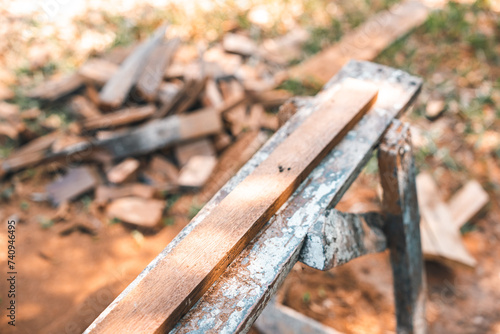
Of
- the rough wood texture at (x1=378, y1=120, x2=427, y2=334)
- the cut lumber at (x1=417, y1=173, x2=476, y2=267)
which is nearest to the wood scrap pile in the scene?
the cut lumber at (x1=417, y1=173, x2=476, y2=267)

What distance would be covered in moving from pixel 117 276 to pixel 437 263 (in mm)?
2453

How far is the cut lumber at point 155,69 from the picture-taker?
365 centimetres

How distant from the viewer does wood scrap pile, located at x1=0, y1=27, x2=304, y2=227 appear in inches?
129

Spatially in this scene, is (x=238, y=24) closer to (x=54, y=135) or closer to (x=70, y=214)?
(x=54, y=135)

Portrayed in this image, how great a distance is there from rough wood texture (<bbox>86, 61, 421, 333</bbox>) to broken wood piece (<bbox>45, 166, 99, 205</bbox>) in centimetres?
254

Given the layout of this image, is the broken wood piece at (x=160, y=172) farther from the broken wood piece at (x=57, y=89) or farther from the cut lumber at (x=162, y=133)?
the broken wood piece at (x=57, y=89)

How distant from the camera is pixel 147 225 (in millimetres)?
2992

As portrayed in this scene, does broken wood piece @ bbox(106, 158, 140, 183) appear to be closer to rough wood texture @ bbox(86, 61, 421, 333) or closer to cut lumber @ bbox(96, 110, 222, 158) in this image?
cut lumber @ bbox(96, 110, 222, 158)

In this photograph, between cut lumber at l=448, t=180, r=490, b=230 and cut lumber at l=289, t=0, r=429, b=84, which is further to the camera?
cut lumber at l=289, t=0, r=429, b=84

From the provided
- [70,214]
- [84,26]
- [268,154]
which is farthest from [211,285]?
[84,26]

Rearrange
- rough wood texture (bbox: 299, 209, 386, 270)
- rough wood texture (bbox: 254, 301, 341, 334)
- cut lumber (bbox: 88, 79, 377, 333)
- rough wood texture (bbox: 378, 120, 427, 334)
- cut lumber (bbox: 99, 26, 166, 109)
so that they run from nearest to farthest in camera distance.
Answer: cut lumber (bbox: 88, 79, 377, 333)
rough wood texture (bbox: 299, 209, 386, 270)
rough wood texture (bbox: 378, 120, 427, 334)
rough wood texture (bbox: 254, 301, 341, 334)
cut lumber (bbox: 99, 26, 166, 109)

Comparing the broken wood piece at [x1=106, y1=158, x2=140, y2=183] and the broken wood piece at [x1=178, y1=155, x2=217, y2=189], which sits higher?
the broken wood piece at [x1=106, y1=158, x2=140, y2=183]

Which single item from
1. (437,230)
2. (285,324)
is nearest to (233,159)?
(285,324)

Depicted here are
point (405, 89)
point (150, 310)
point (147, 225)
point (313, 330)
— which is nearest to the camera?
point (150, 310)
